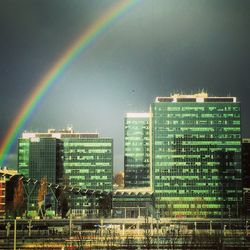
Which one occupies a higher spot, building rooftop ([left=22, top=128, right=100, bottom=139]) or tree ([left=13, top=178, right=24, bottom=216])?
building rooftop ([left=22, top=128, right=100, bottom=139])

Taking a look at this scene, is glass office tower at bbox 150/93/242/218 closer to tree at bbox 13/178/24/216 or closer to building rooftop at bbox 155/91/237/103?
Result: building rooftop at bbox 155/91/237/103

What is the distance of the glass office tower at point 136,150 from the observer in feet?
436

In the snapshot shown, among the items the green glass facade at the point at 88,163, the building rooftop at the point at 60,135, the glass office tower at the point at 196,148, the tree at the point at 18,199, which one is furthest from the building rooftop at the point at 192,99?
the tree at the point at 18,199

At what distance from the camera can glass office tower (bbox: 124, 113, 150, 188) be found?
132750 millimetres

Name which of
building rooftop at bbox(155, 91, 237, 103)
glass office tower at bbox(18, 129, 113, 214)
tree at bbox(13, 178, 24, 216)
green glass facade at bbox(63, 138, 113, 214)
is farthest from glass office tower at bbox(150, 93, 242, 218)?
tree at bbox(13, 178, 24, 216)

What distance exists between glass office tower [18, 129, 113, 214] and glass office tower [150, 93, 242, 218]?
45.9 feet

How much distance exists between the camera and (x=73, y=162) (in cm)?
12119

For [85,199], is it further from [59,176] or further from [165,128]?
[165,128]

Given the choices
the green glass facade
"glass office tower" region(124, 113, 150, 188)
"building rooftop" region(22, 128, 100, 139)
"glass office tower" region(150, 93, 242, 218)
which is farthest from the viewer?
"glass office tower" region(124, 113, 150, 188)

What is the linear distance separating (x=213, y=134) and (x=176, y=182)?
11469mm

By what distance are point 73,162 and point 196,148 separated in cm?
2646

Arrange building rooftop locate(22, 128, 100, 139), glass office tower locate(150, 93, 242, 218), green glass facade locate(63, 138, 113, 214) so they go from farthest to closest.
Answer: building rooftop locate(22, 128, 100, 139)
green glass facade locate(63, 138, 113, 214)
glass office tower locate(150, 93, 242, 218)

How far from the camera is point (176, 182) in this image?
10981 cm

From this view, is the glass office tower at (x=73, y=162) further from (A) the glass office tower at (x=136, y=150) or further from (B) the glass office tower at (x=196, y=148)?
(B) the glass office tower at (x=196, y=148)
